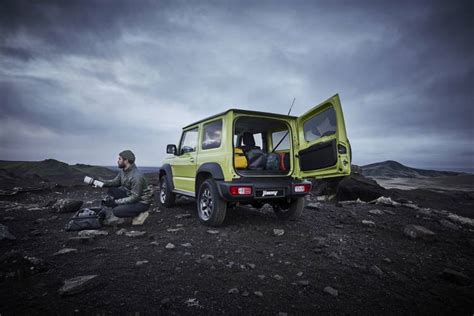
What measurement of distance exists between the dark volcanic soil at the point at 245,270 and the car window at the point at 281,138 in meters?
1.69

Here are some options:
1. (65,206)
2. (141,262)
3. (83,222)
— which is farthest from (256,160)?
(65,206)

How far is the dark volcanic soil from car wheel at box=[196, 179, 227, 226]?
0.66 ft

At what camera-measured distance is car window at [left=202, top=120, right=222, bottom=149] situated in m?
4.24

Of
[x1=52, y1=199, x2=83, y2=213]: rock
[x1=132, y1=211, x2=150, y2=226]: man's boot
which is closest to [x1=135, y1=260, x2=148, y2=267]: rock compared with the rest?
[x1=132, y1=211, x2=150, y2=226]: man's boot

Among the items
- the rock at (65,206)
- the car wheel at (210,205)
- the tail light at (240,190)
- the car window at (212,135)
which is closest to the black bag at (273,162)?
the tail light at (240,190)

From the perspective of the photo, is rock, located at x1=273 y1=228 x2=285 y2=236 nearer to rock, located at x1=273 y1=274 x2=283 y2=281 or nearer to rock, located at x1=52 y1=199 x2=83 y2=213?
rock, located at x1=273 y1=274 x2=283 y2=281

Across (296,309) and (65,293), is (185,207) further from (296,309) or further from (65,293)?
(296,309)

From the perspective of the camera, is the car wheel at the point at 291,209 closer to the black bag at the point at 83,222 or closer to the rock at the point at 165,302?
the rock at the point at 165,302

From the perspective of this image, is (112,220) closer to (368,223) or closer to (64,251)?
(64,251)

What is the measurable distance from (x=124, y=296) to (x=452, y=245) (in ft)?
15.3

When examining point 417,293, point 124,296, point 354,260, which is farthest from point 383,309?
point 124,296

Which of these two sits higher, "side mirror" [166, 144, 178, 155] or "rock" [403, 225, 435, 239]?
"side mirror" [166, 144, 178, 155]

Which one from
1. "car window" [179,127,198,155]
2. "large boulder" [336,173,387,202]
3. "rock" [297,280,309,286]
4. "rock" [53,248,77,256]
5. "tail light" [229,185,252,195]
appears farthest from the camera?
"large boulder" [336,173,387,202]

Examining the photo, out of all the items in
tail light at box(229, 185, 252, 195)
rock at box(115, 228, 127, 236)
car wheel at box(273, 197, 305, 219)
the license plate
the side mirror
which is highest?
the side mirror
